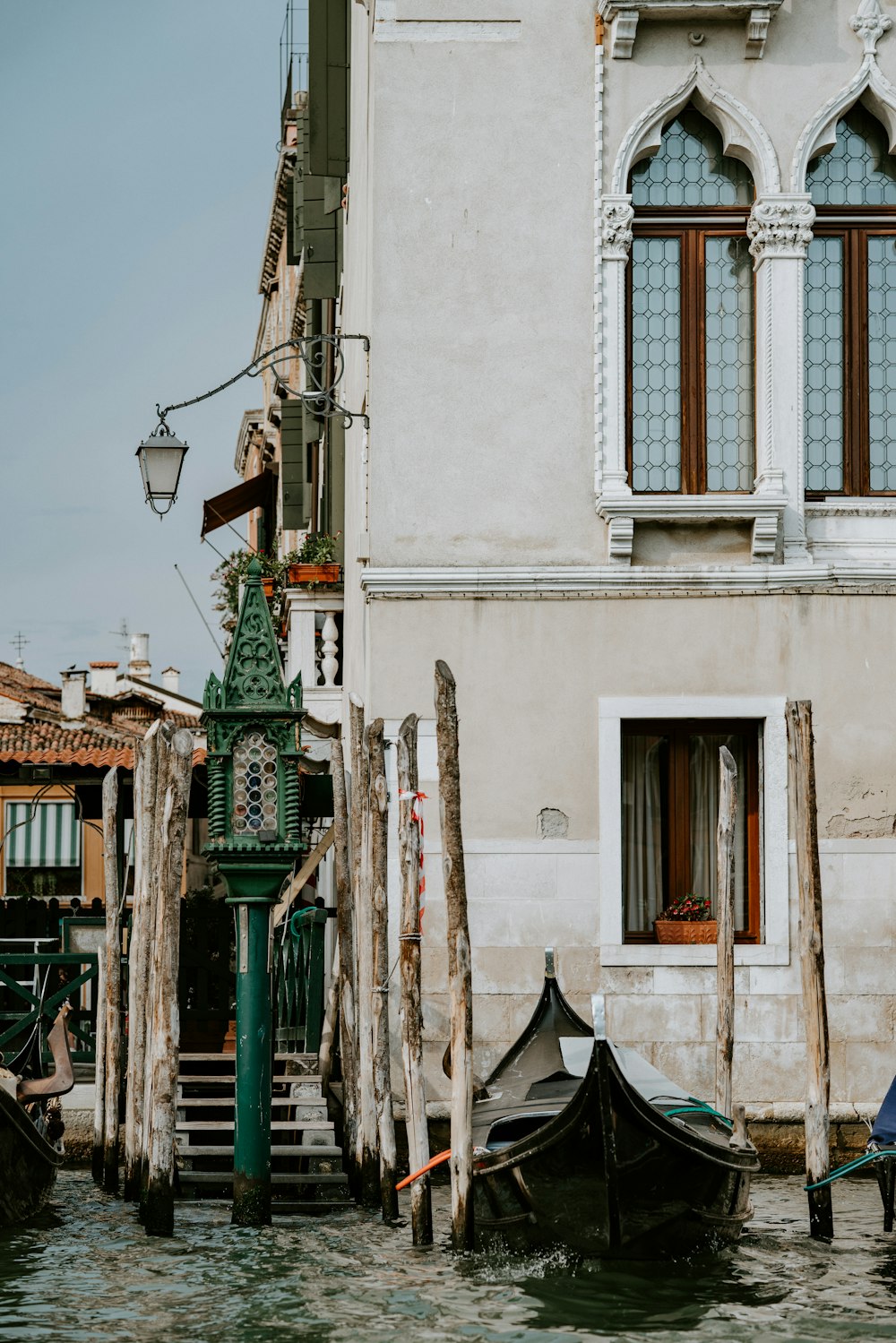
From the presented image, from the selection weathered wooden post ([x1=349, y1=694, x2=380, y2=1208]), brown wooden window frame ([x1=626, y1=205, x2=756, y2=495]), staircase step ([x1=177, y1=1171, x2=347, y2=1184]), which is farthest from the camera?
brown wooden window frame ([x1=626, y1=205, x2=756, y2=495])

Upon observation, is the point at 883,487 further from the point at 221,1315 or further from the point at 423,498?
the point at 221,1315

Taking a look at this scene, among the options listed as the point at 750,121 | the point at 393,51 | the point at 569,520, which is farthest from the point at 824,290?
the point at 393,51

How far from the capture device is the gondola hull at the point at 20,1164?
8.90 meters

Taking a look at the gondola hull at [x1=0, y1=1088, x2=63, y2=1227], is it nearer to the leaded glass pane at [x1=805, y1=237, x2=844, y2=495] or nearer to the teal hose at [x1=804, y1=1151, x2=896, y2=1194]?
the teal hose at [x1=804, y1=1151, x2=896, y2=1194]

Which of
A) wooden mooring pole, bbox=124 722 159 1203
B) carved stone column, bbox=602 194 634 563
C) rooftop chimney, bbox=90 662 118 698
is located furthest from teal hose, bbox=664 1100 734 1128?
rooftop chimney, bbox=90 662 118 698

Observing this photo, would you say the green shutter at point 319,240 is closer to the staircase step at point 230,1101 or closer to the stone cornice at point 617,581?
the stone cornice at point 617,581

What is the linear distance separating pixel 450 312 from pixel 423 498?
997mm

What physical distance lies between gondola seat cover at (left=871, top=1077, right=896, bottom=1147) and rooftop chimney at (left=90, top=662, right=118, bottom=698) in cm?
2549

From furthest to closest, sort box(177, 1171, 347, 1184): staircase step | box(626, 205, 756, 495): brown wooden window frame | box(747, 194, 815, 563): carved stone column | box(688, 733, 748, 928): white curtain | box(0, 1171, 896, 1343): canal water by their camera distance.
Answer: box(626, 205, 756, 495): brown wooden window frame → box(688, 733, 748, 928): white curtain → box(747, 194, 815, 563): carved stone column → box(177, 1171, 347, 1184): staircase step → box(0, 1171, 896, 1343): canal water

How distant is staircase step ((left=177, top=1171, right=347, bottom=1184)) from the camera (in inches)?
364

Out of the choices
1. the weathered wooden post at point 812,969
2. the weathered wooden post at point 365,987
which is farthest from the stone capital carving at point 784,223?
the weathered wooden post at point 365,987

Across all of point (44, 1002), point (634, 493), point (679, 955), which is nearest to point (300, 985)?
point (44, 1002)

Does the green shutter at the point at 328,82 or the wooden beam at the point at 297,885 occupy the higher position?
the green shutter at the point at 328,82

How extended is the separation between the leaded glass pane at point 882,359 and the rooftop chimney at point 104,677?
77.1 feet
